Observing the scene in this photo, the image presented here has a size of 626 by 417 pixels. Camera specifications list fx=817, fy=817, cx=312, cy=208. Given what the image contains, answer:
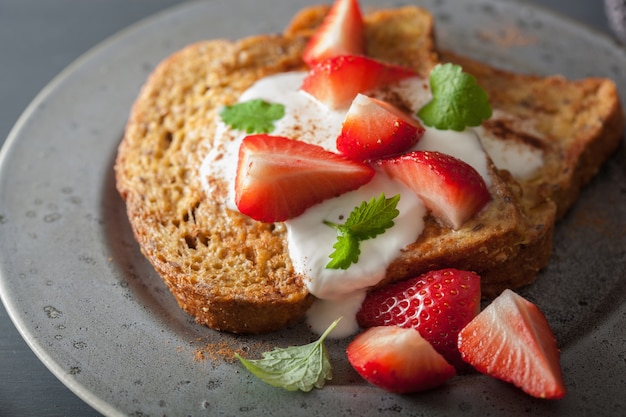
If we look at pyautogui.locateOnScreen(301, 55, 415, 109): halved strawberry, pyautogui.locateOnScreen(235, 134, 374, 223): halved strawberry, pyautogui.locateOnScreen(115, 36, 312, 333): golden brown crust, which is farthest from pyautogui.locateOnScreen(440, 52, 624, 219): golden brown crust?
pyautogui.locateOnScreen(115, 36, 312, 333): golden brown crust

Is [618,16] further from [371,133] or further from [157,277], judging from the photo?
[157,277]

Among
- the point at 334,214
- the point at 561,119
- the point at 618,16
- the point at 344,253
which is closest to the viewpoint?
the point at 344,253

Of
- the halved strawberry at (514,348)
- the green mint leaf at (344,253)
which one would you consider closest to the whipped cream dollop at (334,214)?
the green mint leaf at (344,253)

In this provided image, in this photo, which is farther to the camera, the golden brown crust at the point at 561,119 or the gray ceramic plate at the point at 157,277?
the golden brown crust at the point at 561,119

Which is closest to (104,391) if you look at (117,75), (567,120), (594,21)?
(117,75)

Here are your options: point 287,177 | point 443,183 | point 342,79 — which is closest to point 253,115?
point 342,79

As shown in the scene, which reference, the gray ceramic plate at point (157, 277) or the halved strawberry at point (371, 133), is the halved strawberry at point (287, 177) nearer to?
the halved strawberry at point (371, 133)

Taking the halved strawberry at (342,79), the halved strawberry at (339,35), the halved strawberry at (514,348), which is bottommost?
the halved strawberry at (514,348)

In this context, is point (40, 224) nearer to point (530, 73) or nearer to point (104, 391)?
point (104, 391)
